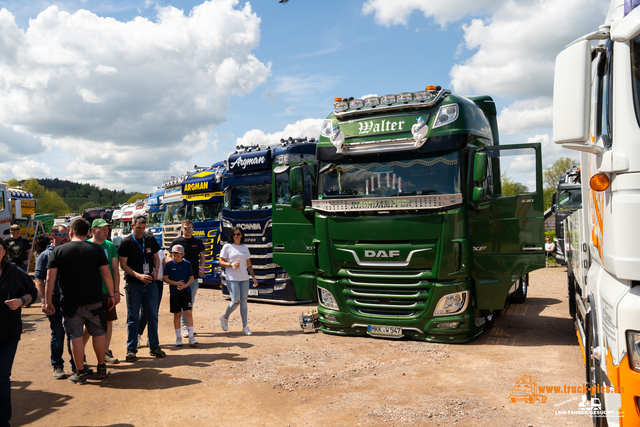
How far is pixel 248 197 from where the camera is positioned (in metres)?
12.5

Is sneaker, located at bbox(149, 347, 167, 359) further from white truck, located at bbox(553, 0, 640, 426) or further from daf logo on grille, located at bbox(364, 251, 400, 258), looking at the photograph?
white truck, located at bbox(553, 0, 640, 426)

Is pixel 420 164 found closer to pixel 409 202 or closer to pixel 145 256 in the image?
pixel 409 202

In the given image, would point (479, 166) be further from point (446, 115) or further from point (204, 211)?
point (204, 211)

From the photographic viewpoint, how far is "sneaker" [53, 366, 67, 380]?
6199 millimetres

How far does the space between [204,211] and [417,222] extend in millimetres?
9910

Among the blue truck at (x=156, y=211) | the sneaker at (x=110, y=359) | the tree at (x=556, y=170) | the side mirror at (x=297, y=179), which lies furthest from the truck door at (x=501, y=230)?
the tree at (x=556, y=170)

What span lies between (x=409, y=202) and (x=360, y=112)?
1.83 m

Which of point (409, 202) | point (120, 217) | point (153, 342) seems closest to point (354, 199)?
point (409, 202)

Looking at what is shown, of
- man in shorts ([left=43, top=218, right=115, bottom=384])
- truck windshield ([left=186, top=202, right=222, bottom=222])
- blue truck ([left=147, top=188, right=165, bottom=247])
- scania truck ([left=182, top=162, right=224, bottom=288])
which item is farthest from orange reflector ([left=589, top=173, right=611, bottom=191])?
blue truck ([left=147, top=188, right=165, bottom=247])

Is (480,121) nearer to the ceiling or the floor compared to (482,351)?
nearer to the ceiling

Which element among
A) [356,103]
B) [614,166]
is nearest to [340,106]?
[356,103]

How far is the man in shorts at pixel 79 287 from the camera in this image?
561 cm

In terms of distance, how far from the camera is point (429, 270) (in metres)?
7.12

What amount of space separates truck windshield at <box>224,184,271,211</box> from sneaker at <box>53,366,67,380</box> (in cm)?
649
